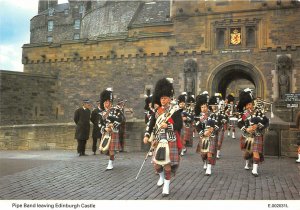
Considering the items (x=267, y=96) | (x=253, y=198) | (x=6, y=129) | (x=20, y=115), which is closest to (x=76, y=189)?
(x=253, y=198)

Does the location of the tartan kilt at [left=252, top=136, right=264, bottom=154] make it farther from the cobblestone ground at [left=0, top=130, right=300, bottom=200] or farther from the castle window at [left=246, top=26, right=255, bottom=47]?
the castle window at [left=246, top=26, right=255, bottom=47]

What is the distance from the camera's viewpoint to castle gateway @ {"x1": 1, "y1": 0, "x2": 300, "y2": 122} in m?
20.3

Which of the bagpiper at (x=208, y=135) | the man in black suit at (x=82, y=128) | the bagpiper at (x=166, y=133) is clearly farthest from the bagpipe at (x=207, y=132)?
the man in black suit at (x=82, y=128)

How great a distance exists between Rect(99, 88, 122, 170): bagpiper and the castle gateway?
12814 mm

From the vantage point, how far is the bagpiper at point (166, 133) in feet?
20.3

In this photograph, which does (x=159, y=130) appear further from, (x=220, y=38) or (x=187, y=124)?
(x=220, y=38)

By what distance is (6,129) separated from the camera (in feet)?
44.9

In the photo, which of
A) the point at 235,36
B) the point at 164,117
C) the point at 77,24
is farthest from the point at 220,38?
the point at 77,24

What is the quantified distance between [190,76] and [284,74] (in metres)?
4.83

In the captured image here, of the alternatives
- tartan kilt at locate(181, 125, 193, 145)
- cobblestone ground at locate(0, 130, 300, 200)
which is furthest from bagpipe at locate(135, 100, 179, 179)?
tartan kilt at locate(181, 125, 193, 145)

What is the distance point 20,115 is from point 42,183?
17939 mm

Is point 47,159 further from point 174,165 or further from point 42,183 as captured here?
point 174,165

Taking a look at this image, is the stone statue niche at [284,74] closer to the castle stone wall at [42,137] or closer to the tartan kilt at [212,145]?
the castle stone wall at [42,137]

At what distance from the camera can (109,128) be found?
868cm
